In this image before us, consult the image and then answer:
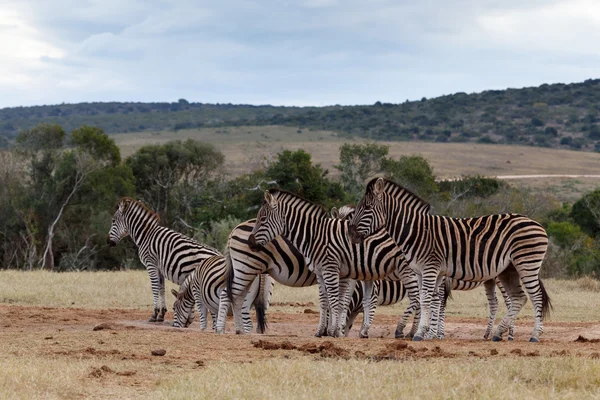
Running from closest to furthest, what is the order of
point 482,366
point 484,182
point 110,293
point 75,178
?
point 482,366, point 110,293, point 75,178, point 484,182

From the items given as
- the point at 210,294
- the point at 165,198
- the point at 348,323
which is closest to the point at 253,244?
the point at 210,294

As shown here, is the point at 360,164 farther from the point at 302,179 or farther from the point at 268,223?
the point at 268,223

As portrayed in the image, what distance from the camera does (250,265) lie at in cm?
1274

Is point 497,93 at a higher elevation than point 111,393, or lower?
higher

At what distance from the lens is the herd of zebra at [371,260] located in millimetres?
11984

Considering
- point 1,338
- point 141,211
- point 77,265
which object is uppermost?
point 141,211

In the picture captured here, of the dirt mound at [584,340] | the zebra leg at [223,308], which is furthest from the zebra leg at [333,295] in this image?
the dirt mound at [584,340]

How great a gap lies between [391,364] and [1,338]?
5350 mm

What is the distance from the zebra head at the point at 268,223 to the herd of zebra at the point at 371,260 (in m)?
0.01

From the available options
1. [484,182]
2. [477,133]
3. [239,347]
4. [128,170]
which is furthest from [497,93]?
[239,347]

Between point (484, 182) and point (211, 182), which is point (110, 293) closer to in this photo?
point (211, 182)

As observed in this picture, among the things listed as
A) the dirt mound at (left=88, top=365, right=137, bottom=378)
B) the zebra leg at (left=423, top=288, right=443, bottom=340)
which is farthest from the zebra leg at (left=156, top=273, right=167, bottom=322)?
the dirt mound at (left=88, top=365, right=137, bottom=378)

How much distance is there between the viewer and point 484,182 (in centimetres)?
3916

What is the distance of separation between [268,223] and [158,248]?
11.3ft
